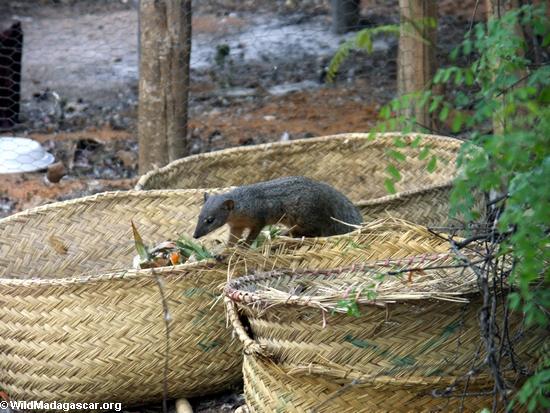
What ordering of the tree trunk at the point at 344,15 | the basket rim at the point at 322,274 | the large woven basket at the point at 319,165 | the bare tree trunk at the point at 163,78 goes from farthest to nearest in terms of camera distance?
1. the tree trunk at the point at 344,15
2. the bare tree trunk at the point at 163,78
3. the large woven basket at the point at 319,165
4. the basket rim at the point at 322,274

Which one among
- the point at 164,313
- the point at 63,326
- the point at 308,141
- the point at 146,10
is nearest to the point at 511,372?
the point at 164,313

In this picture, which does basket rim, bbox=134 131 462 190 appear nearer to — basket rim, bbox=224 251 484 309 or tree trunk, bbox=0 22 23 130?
basket rim, bbox=224 251 484 309

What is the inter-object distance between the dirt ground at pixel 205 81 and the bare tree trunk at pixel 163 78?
1.99ft

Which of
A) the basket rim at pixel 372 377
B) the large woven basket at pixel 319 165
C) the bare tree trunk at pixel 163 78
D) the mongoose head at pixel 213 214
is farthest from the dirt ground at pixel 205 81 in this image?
the basket rim at pixel 372 377

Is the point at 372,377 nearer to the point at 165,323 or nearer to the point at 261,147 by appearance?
the point at 165,323

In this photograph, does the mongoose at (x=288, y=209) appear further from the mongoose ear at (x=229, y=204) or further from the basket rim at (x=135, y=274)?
the basket rim at (x=135, y=274)

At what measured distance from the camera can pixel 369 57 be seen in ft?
33.7

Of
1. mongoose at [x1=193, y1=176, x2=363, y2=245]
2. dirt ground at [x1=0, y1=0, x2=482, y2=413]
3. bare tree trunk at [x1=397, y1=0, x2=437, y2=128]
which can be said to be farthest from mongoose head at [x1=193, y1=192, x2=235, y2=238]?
dirt ground at [x1=0, y1=0, x2=482, y2=413]

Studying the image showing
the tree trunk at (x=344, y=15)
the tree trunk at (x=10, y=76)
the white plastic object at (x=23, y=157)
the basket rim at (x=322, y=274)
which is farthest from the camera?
the tree trunk at (x=344, y=15)

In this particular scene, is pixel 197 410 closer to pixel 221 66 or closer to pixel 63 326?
pixel 63 326

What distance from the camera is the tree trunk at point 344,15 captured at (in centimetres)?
1017

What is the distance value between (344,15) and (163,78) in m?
4.45

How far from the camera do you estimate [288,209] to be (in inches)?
184

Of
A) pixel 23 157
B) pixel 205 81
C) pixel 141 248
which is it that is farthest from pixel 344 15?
pixel 141 248
